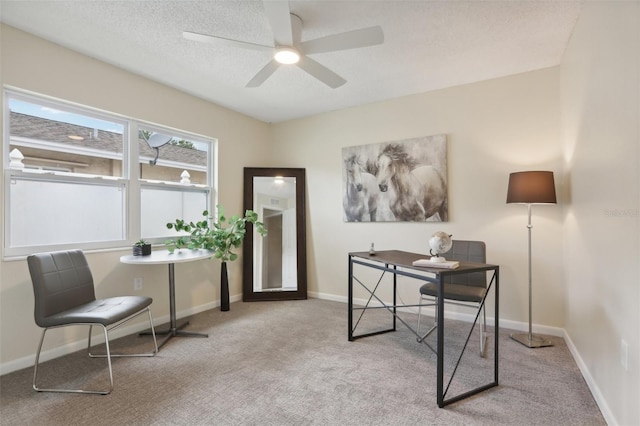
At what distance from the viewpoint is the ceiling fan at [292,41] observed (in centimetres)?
180

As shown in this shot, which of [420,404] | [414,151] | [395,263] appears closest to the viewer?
[420,404]

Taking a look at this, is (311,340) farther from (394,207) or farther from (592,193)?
(592,193)

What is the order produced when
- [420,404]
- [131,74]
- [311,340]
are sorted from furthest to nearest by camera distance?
[131,74]
[311,340]
[420,404]

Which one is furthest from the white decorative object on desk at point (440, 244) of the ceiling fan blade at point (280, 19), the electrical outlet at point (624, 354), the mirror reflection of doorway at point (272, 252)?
the mirror reflection of doorway at point (272, 252)

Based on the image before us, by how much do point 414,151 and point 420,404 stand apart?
8.55 ft

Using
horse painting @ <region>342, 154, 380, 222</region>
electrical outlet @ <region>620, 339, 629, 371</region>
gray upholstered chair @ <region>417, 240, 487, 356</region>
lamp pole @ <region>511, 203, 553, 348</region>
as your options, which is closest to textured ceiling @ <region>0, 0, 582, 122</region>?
horse painting @ <region>342, 154, 380, 222</region>

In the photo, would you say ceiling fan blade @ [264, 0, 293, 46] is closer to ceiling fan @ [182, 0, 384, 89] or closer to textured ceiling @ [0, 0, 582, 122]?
ceiling fan @ [182, 0, 384, 89]

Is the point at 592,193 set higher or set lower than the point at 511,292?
higher

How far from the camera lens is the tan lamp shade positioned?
2.58 m

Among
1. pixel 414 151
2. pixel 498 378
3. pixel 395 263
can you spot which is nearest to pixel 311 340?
pixel 395 263

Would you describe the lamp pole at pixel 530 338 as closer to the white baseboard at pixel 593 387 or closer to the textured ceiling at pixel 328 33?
the white baseboard at pixel 593 387

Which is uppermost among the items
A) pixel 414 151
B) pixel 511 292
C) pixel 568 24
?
pixel 568 24

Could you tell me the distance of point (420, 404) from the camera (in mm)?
1900

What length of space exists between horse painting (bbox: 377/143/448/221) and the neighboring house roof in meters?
2.50
